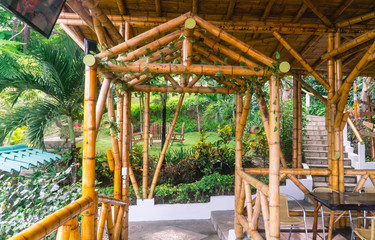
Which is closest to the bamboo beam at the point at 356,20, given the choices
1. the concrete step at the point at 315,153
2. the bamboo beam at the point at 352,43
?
the bamboo beam at the point at 352,43

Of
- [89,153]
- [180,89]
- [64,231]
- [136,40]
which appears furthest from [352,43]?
[64,231]

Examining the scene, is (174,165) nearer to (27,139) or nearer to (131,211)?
(131,211)

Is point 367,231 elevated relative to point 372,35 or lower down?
lower down

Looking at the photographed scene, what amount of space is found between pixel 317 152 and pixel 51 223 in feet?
22.6

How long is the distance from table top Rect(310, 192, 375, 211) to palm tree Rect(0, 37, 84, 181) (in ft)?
13.9

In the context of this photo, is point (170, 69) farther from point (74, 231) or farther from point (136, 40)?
point (74, 231)

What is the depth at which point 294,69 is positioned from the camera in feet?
20.6

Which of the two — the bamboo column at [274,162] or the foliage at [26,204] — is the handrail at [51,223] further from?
the bamboo column at [274,162]

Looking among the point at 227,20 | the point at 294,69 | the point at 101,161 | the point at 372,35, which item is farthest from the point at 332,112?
the point at 101,161

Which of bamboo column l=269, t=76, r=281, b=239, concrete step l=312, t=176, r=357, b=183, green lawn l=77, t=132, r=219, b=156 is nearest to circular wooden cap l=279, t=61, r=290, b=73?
bamboo column l=269, t=76, r=281, b=239

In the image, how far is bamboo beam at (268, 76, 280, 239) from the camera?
244cm

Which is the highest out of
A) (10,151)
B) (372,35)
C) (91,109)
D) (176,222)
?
(372,35)

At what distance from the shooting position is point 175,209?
5102mm

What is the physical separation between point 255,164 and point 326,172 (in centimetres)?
300
